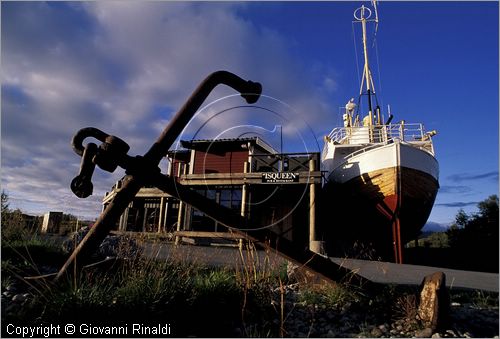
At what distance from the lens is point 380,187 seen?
14.6 metres

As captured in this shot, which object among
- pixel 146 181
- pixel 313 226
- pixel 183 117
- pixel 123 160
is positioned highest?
pixel 183 117

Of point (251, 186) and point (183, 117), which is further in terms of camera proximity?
point (251, 186)

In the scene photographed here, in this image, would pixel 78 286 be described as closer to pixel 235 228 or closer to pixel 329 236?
pixel 235 228

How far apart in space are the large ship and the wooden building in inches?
82.7

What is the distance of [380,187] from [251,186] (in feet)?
19.0

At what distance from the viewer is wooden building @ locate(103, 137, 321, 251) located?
43.2 feet

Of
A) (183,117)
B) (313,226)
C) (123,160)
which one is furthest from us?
(313,226)

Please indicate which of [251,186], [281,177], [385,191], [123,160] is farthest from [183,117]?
[385,191]

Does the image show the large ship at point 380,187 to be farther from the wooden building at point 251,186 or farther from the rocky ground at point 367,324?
the rocky ground at point 367,324

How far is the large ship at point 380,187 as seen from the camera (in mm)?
14250

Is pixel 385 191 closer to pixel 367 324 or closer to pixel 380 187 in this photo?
pixel 380 187

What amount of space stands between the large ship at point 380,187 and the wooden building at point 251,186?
2100mm

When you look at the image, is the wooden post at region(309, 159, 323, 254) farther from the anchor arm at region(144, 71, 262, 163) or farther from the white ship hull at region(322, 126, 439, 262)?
the anchor arm at region(144, 71, 262, 163)

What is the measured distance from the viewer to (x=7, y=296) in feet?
11.6
